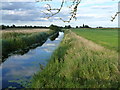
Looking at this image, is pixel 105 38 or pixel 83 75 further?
pixel 105 38

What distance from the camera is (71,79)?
25.4 ft

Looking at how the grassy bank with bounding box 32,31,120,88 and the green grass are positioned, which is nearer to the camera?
the grassy bank with bounding box 32,31,120,88

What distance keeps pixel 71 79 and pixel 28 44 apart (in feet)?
59.7

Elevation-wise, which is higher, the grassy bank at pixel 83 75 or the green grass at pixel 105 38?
the green grass at pixel 105 38

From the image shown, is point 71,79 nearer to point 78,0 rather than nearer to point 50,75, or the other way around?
point 50,75

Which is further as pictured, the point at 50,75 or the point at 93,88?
the point at 50,75

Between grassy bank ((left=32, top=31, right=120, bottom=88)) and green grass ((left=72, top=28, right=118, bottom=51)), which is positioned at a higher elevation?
green grass ((left=72, top=28, right=118, bottom=51))

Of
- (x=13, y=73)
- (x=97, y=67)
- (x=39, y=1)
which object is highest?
(x=39, y=1)

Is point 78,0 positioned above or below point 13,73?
above

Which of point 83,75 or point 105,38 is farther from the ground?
point 105,38

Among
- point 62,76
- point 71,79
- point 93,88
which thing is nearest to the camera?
point 93,88

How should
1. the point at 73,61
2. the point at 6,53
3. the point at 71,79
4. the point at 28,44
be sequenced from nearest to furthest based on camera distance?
1. the point at 71,79
2. the point at 73,61
3. the point at 6,53
4. the point at 28,44

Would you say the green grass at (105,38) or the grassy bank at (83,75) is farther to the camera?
the green grass at (105,38)

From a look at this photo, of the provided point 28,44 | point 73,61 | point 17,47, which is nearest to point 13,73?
point 73,61
